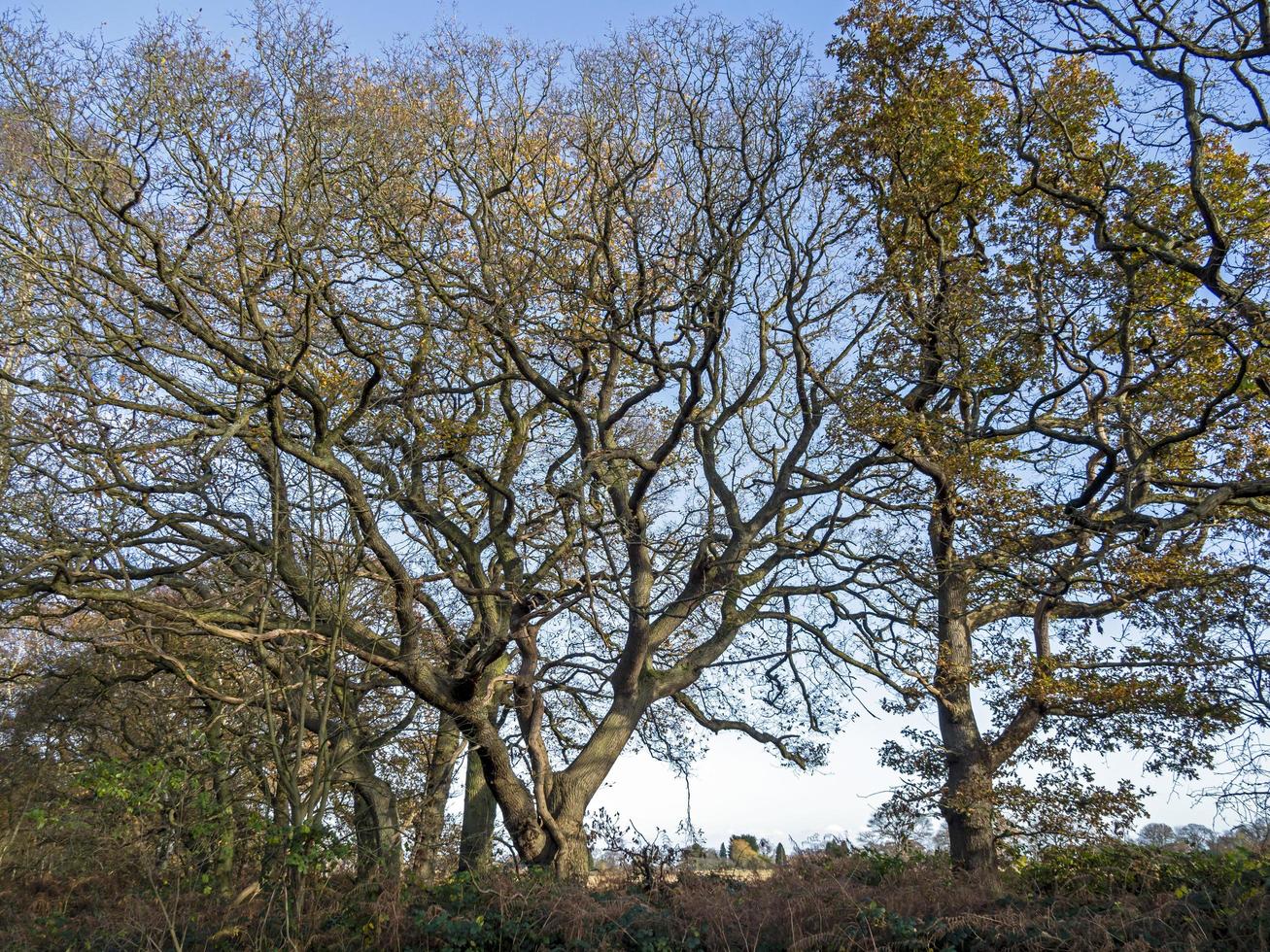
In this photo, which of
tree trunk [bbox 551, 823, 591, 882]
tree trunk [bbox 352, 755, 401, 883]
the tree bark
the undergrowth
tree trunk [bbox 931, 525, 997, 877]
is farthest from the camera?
the tree bark

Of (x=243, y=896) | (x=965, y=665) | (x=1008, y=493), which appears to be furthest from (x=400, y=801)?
(x=1008, y=493)

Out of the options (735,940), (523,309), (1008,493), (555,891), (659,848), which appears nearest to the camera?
(735,940)

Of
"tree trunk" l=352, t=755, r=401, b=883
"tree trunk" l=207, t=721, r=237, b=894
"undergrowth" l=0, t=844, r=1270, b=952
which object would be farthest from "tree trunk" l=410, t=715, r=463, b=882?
"undergrowth" l=0, t=844, r=1270, b=952

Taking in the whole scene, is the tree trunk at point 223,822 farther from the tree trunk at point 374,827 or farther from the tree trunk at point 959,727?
the tree trunk at point 959,727

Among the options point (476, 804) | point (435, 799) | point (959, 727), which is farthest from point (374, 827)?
point (959, 727)

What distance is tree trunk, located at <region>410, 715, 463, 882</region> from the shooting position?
1141 cm

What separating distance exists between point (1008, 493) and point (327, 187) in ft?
27.9

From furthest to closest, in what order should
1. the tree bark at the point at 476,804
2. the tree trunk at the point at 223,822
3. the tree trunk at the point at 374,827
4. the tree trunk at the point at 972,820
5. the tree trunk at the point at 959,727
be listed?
the tree bark at the point at 476,804 < the tree trunk at the point at 972,820 < the tree trunk at the point at 959,727 < the tree trunk at the point at 374,827 < the tree trunk at the point at 223,822

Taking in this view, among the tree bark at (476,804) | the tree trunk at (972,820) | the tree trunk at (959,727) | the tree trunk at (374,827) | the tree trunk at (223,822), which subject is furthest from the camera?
the tree bark at (476,804)

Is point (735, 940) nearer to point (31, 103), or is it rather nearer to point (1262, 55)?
point (1262, 55)

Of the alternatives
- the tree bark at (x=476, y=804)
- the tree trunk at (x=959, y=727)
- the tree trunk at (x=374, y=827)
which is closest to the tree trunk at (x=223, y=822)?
the tree trunk at (x=374, y=827)

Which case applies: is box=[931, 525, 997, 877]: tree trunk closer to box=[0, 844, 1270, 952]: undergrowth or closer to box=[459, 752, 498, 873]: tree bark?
box=[0, 844, 1270, 952]: undergrowth

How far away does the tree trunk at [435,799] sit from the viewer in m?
11.4

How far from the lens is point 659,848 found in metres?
9.48
